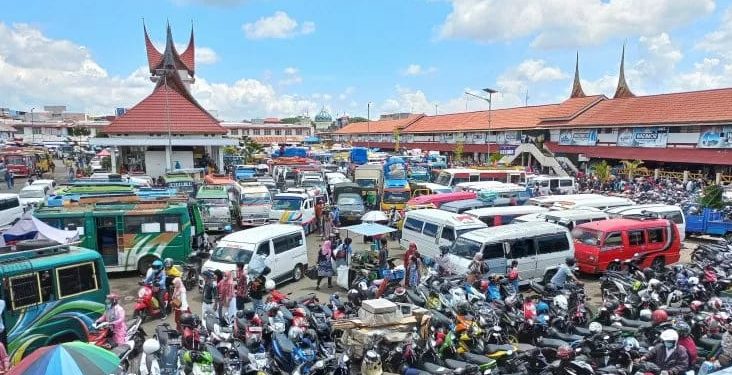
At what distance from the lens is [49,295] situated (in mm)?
8914

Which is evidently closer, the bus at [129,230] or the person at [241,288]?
the person at [241,288]

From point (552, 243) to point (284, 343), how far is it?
29.1 ft

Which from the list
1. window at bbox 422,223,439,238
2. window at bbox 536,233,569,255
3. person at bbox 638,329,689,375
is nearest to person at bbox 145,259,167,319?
window at bbox 422,223,439,238

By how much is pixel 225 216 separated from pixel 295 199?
119 inches

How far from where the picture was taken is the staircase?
138 feet

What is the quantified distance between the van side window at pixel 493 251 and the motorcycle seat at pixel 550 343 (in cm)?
416

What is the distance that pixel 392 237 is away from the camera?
20.8 m

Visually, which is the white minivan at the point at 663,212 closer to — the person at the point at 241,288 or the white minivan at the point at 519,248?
the white minivan at the point at 519,248

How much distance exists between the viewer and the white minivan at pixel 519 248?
523 inches

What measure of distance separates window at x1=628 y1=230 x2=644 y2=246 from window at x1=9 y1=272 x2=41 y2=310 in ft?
49.2

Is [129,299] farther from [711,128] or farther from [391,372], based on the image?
[711,128]

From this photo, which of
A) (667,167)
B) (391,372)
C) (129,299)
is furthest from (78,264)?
(667,167)

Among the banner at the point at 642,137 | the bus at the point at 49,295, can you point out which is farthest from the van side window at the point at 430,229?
the banner at the point at 642,137

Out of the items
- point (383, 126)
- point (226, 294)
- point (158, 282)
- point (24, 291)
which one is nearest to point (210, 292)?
point (226, 294)
